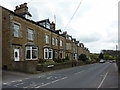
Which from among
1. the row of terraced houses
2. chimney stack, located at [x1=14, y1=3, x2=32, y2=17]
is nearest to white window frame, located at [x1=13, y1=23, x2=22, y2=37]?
the row of terraced houses

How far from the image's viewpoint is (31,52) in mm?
27781

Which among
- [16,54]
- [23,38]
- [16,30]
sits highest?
[16,30]

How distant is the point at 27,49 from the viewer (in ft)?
88.8

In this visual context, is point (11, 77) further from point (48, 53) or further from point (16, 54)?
point (48, 53)

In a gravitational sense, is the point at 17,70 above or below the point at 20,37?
below

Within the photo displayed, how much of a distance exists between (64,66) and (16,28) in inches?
508

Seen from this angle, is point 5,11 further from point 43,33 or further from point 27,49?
point 43,33

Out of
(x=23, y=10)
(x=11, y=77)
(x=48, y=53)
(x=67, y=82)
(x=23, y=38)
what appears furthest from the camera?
(x=48, y=53)

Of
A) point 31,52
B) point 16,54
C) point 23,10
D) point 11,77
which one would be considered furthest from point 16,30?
point 11,77

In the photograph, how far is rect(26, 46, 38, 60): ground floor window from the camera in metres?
27.2

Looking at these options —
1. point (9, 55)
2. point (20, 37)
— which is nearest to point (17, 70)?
point (9, 55)

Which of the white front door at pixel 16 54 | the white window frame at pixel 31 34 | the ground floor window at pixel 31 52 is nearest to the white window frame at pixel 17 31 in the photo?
the white front door at pixel 16 54

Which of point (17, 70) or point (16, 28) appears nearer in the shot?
point (17, 70)

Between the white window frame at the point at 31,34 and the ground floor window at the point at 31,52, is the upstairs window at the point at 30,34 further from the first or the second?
the ground floor window at the point at 31,52
